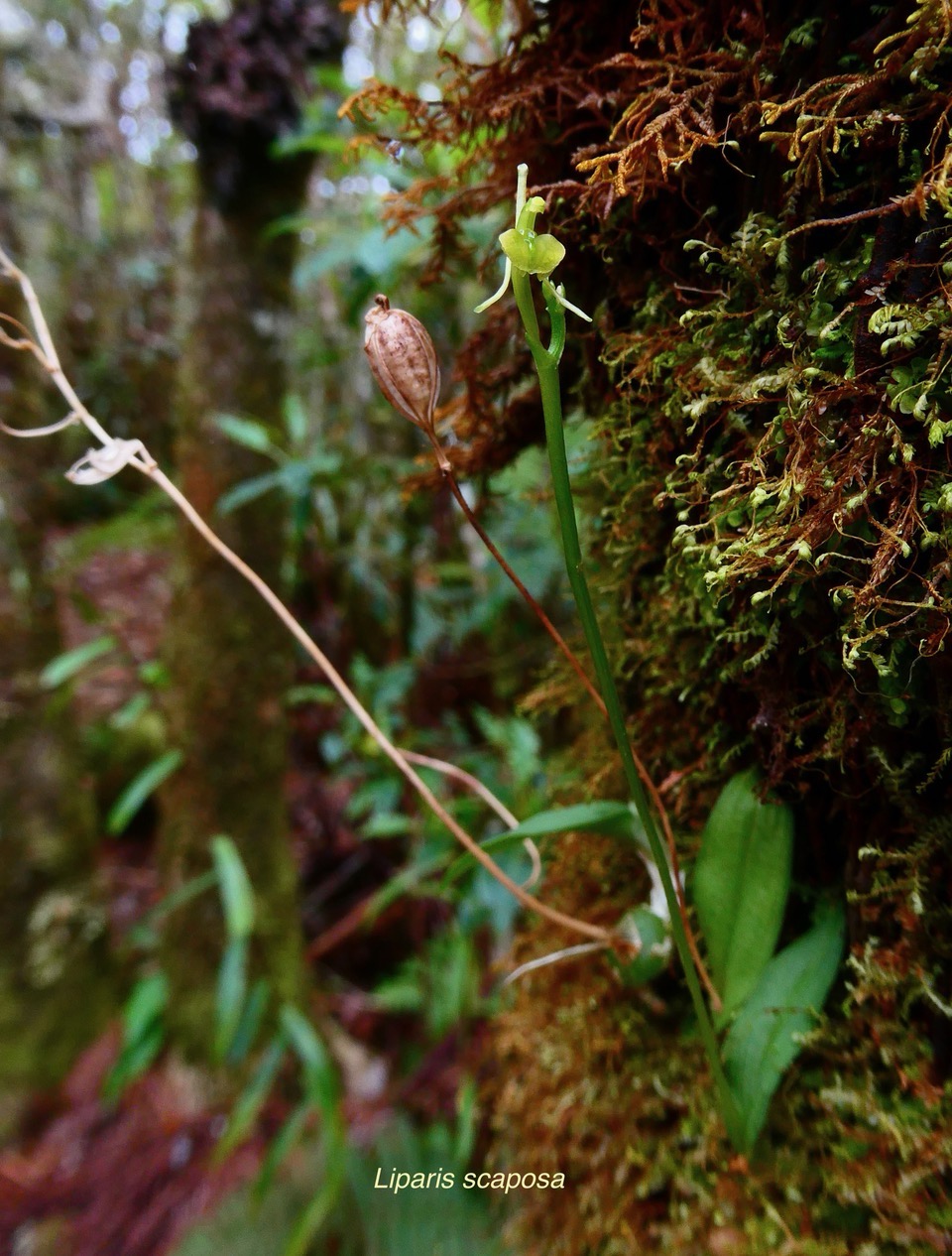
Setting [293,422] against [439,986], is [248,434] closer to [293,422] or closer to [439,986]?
[293,422]

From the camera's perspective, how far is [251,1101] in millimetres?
1341

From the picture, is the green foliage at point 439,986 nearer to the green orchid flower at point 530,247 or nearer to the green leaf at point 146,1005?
the green leaf at point 146,1005

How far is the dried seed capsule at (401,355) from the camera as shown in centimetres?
36

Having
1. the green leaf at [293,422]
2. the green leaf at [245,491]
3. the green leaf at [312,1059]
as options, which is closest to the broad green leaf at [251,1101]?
the green leaf at [312,1059]

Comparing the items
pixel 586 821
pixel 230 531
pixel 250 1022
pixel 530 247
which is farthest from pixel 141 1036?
pixel 530 247

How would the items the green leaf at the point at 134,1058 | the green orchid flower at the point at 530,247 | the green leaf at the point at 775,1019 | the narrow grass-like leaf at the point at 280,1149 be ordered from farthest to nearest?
1. the green leaf at the point at 134,1058
2. the narrow grass-like leaf at the point at 280,1149
3. the green leaf at the point at 775,1019
4. the green orchid flower at the point at 530,247

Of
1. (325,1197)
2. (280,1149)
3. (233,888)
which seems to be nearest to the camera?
(325,1197)

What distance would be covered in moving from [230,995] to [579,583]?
4.59ft

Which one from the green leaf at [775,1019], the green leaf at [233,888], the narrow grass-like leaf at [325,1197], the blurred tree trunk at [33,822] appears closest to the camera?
the green leaf at [775,1019]

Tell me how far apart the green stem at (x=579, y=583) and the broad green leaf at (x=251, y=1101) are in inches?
49.1

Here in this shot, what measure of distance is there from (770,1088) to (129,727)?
262 centimetres

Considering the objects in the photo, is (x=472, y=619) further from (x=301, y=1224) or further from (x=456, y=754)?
(x=301, y=1224)

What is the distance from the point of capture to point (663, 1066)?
493mm

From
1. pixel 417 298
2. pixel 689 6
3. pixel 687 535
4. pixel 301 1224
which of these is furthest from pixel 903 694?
pixel 417 298
